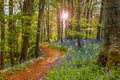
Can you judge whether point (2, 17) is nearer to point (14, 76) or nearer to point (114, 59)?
point (14, 76)

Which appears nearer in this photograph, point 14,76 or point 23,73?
point 14,76

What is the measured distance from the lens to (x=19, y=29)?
12297 mm

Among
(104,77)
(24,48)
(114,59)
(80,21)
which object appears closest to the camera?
(104,77)

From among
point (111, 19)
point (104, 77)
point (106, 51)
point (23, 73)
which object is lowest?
point (23, 73)

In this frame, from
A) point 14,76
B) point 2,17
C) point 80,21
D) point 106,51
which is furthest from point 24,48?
point 106,51

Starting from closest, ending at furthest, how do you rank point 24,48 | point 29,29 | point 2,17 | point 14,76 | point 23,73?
point 2,17 < point 14,76 < point 23,73 < point 29,29 < point 24,48

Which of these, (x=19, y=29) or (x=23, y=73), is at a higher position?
(x=19, y=29)

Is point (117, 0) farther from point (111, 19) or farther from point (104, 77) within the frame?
point (104, 77)

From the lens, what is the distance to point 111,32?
23.8 ft

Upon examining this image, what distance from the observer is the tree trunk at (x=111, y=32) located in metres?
6.93

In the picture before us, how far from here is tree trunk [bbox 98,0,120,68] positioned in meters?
6.93

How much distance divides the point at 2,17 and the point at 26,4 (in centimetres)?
714

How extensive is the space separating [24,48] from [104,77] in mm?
12455

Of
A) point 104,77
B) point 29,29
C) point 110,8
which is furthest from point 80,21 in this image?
point 104,77
